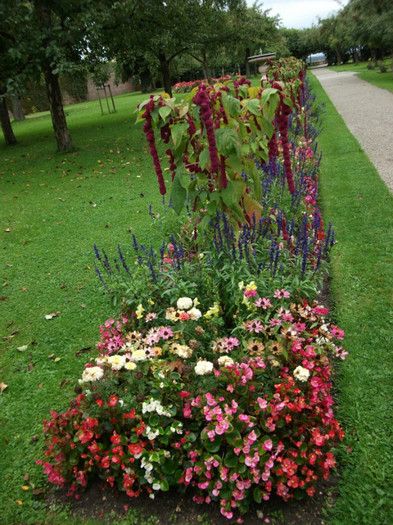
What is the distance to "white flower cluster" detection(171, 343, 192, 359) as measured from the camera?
238 cm

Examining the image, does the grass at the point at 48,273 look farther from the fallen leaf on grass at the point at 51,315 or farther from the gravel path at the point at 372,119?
the gravel path at the point at 372,119

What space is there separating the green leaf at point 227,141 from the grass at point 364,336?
174 centimetres

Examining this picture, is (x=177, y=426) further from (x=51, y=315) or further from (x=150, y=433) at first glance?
(x=51, y=315)

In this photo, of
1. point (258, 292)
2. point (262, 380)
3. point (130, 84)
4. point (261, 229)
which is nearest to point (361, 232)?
point (261, 229)

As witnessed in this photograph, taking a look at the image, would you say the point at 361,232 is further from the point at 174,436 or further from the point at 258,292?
the point at 174,436

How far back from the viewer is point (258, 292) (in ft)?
9.46

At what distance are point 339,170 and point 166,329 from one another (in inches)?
225

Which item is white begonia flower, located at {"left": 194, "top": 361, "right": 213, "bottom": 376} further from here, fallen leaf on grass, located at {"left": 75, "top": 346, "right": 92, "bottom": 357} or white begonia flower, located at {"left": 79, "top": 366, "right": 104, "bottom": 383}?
fallen leaf on grass, located at {"left": 75, "top": 346, "right": 92, "bottom": 357}

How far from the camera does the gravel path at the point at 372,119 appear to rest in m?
7.39

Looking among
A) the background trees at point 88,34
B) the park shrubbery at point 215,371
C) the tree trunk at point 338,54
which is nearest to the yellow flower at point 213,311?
the park shrubbery at point 215,371

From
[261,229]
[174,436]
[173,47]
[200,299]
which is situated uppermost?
[173,47]

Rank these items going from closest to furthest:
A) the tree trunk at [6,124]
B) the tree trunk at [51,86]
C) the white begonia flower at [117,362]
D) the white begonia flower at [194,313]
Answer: the white begonia flower at [117,362] → the white begonia flower at [194,313] → the tree trunk at [51,86] → the tree trunk at [6,124]

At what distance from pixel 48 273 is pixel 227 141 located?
3.30m

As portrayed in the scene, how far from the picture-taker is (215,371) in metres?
2.24
